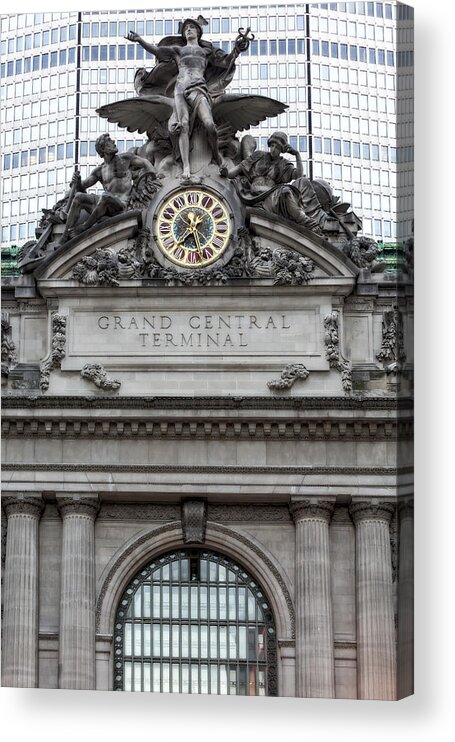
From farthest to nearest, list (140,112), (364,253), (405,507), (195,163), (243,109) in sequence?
(140,112), (243,109), (195,163), (364,253), (405,507)

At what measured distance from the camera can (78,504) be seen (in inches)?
1315

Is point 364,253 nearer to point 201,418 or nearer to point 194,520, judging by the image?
point 201,418

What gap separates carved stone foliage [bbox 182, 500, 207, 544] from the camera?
33469 millimetres

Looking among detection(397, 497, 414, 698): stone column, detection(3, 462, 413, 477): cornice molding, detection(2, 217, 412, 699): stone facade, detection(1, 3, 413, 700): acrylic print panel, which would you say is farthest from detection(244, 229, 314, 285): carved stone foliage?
detection(397, 497, 414, 698): stone column

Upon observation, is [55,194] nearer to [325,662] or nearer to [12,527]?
[12,527]

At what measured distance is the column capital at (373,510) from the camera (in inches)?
1308

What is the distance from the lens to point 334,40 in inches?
1693

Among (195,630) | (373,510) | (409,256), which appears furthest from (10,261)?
(409,256)

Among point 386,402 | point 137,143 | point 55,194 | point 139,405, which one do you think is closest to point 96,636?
point 139,405

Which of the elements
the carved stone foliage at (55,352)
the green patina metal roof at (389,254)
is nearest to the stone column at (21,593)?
the carved stone foliage at (55,352)

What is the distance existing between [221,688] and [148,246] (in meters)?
7.62

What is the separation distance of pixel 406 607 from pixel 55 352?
7.57 m

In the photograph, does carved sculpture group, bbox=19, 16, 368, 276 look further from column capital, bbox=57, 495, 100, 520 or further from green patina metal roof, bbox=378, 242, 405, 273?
column capital, bbox=57, 495, 100, 520

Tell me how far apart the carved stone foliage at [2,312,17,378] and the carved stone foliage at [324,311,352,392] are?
5368 mm
